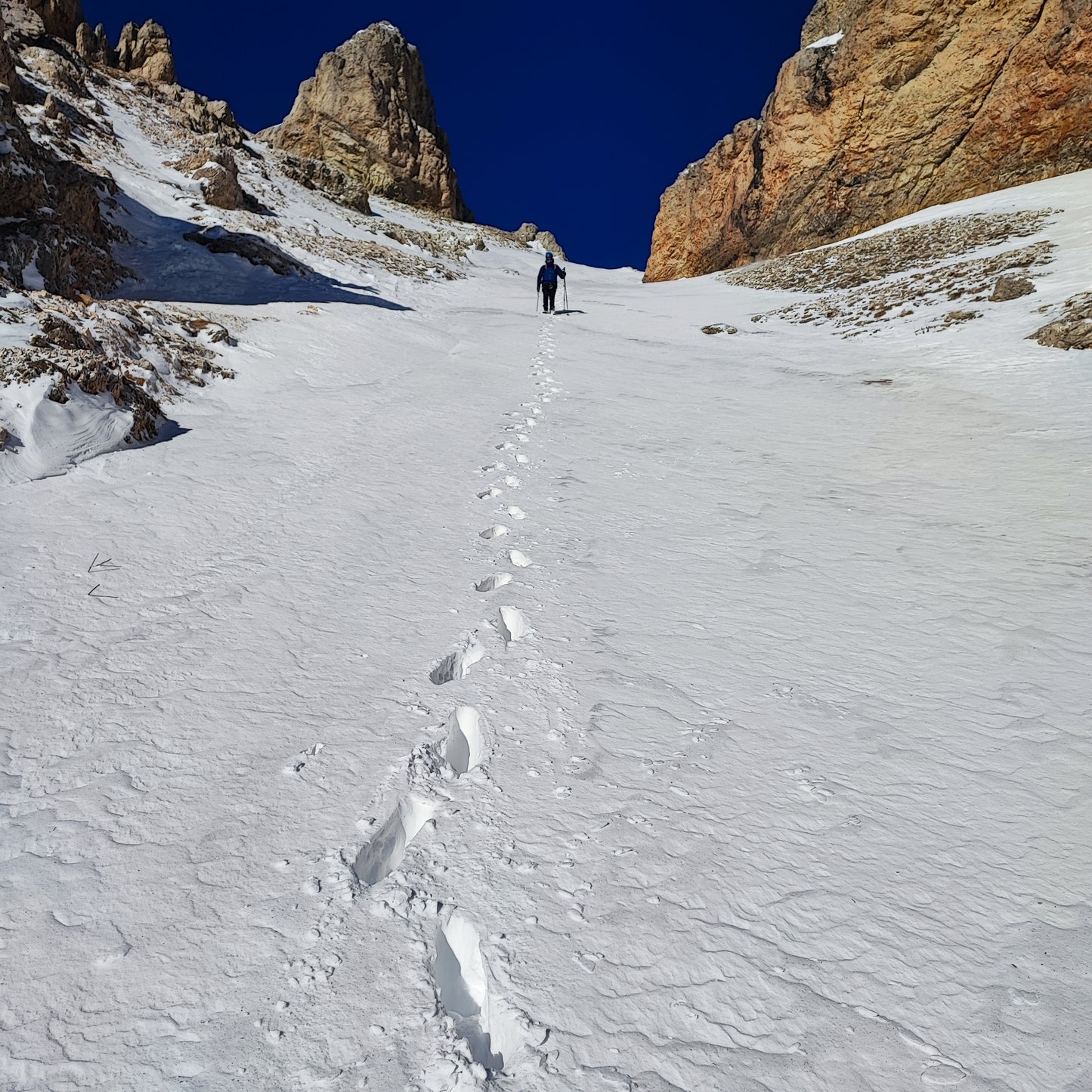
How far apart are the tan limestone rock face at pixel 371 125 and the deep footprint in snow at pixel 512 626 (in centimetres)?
5172

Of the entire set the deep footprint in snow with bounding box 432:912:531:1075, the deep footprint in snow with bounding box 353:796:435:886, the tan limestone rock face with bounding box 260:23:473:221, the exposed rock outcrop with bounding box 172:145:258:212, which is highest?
the tan limestone rock face with bounding box 260:23:473:221

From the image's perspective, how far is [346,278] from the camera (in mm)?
18109

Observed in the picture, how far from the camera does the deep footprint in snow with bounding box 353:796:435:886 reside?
2006 mm

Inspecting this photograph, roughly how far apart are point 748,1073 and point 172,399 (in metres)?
7.15

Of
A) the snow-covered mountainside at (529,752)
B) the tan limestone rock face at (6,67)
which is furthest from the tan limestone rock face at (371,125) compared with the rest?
the snow-covered mountainside at (529,752)

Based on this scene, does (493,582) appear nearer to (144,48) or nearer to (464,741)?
(464,741)

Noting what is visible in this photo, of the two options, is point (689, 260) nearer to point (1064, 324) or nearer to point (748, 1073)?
point (1064, 324)

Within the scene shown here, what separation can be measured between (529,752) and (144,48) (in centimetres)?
5765

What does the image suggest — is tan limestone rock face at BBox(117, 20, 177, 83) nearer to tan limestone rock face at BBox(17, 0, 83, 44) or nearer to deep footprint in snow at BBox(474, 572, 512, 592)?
tan limestone rock face at BBox(17, 0, 83, 44)

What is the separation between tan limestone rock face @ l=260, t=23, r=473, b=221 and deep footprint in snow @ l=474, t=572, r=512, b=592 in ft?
168

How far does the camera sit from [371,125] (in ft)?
152

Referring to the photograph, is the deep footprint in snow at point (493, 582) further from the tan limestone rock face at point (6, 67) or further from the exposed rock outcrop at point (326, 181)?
the exposed rock outcrop at point (326, 181)

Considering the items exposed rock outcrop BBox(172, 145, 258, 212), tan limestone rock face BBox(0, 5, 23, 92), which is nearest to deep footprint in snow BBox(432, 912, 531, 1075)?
tan limestone rock face BBox(0, 5, 23, 92)

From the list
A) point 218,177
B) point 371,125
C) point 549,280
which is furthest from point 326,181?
point 549,280
